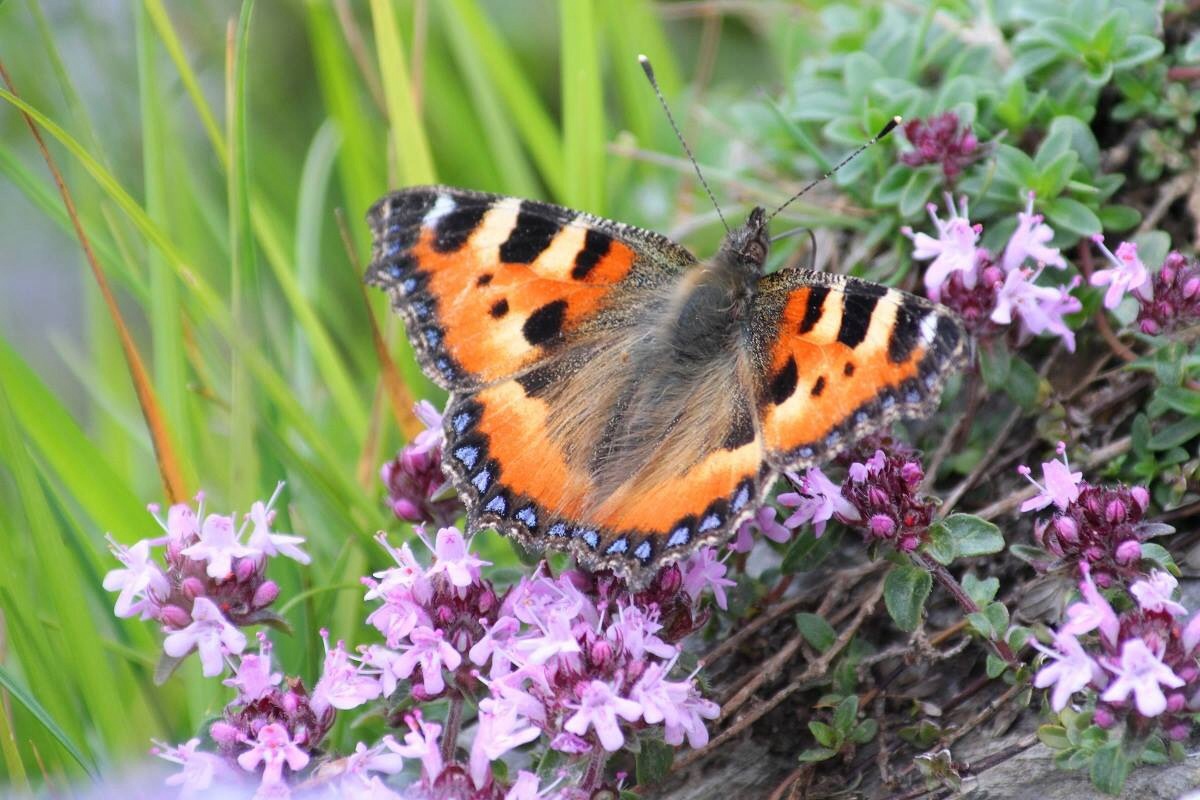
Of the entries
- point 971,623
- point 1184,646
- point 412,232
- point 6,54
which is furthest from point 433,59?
point 1184,646

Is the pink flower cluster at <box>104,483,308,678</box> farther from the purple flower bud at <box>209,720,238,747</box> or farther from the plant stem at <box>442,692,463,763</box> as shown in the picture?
the plant stem at <box>442,692,463,763</box>

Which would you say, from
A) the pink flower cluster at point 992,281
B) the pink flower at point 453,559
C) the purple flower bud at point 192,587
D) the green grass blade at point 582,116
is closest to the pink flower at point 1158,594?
the pink flower cluster at point 992,281

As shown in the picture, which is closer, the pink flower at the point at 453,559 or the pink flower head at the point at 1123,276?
the pink flower at the point at 453,559

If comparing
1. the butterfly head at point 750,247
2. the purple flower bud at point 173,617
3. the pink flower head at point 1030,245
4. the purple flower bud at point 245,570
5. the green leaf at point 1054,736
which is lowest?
the green leaf at point 1054,736

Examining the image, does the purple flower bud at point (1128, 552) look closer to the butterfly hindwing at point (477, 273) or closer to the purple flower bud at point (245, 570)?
the butterfly hindwing at point (477, 273)

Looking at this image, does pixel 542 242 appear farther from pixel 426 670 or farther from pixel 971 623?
pixel 971 623
